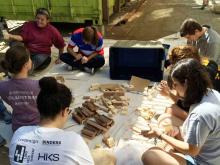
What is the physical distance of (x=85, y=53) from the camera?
551cm

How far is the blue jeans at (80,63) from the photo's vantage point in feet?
17.9

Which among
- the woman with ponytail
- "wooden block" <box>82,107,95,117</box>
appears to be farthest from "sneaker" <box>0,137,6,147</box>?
"wooden block" <box>82,107,95,117</box>

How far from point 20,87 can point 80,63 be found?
7.48 ft

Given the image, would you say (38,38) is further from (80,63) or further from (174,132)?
(174,132)

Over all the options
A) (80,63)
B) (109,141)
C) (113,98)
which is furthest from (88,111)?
(80,63)

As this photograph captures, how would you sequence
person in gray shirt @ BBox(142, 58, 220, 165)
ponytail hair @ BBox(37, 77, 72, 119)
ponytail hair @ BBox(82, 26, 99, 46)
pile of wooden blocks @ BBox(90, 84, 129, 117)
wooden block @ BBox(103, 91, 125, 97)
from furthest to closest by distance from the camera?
ponytail hair @ BBox(82, 26, 99, 46) → wooden block @ BBox(103, 91, 125, 97) → pile of wooden blocks @ BBox(90, 84, 129, 117) → person in gray shirt @ BBox(142, 58, 220, 165) → ponytail hair @ BBox(37, 77, 72, 119)

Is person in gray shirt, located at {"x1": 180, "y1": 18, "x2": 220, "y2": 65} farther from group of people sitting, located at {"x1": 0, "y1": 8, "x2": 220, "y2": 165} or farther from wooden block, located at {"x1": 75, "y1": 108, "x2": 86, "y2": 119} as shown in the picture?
wooden block, located at {"x1": 75, "y1": 108, "x2": 86, "y2": 119}

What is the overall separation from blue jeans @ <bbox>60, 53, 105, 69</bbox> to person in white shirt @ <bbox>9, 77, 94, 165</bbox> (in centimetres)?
330

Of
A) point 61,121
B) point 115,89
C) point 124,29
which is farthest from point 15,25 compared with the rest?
point 61,121

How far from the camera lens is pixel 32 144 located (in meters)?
1.97

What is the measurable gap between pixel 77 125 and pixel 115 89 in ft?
3.13

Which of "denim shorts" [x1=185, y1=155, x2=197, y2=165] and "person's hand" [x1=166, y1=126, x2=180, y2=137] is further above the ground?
"denim shorts" [x1=185, y1=155, x2=197, y2=165]

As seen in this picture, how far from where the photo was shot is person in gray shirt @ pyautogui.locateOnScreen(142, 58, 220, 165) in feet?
7.97

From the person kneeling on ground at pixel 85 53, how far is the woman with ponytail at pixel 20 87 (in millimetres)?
2001
